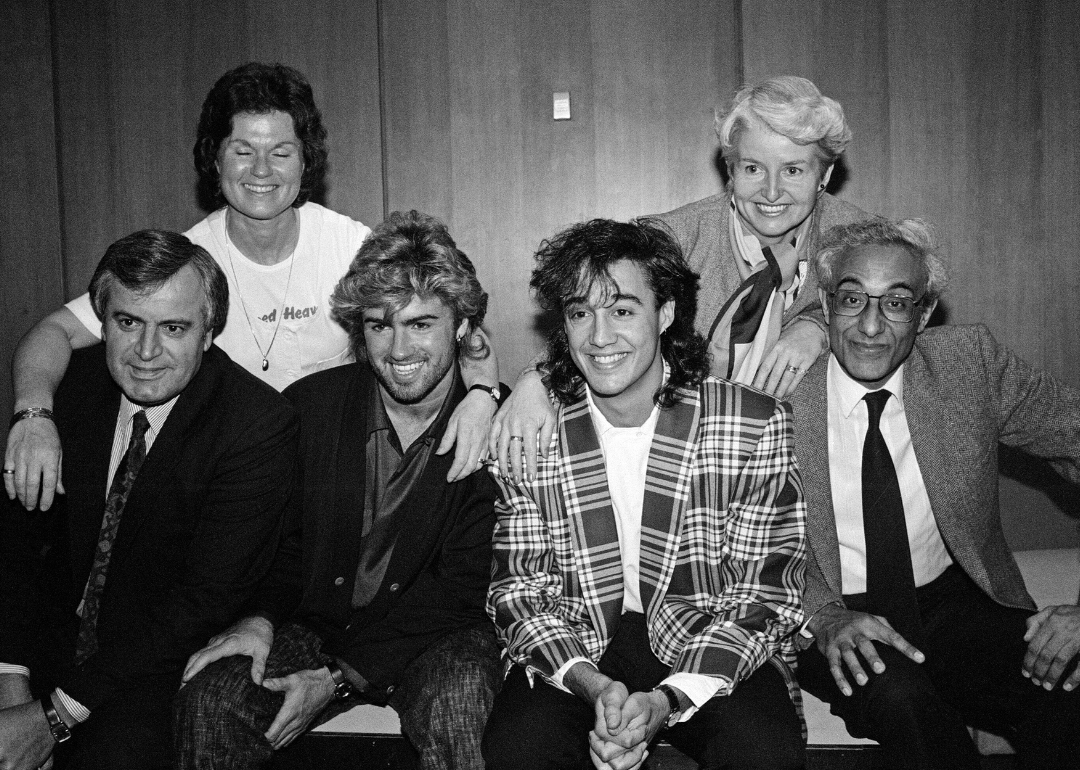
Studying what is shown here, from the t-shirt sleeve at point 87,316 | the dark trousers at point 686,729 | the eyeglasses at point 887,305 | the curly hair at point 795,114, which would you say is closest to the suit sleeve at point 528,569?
the dark trousers at point 686,729

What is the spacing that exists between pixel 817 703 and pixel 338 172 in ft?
8.28

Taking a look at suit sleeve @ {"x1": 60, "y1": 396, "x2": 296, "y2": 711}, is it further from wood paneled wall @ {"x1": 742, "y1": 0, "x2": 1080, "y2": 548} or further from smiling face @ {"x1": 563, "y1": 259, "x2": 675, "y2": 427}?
wood paneled wall @ {"x1": 742, "y1": 0, "x2": 1080, "y2": 548}

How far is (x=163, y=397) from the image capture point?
6.80ft

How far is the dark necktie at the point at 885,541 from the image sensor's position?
2070mm

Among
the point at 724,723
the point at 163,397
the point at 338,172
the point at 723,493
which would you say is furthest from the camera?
the point at 338,172

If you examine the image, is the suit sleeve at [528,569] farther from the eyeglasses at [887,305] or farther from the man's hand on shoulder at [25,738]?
the man's hand on shoulder at [25,738]

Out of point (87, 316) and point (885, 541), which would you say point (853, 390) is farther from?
point (87, 316)

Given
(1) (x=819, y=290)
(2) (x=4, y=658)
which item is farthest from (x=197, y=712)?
(1) (x=819, y=290)

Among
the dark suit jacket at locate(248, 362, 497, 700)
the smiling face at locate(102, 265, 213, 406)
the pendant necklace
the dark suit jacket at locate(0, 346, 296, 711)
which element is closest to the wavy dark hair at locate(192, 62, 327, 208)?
the pendant necklace

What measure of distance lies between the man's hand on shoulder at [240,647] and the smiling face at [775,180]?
5.49ft

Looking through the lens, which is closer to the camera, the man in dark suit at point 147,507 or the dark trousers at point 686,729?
the dark trousers at point 686,729

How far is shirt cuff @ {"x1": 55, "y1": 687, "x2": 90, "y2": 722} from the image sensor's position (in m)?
1.86

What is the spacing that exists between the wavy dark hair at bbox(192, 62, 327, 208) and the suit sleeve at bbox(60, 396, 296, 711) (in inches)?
33.6

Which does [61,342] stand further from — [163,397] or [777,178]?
[777,178]
